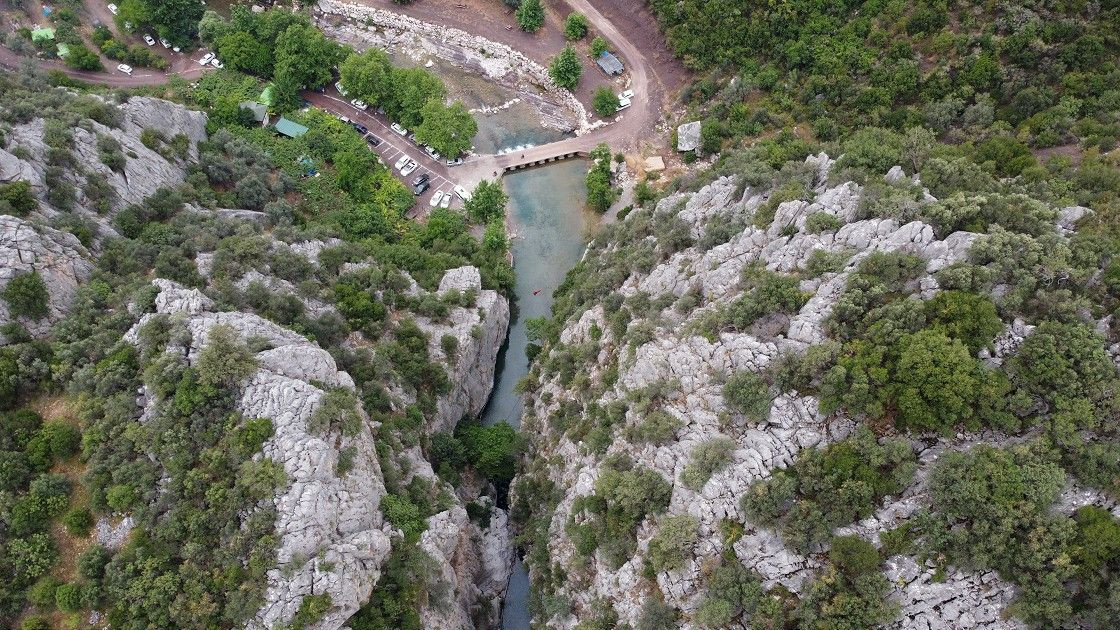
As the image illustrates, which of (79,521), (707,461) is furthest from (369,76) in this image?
(707,461)

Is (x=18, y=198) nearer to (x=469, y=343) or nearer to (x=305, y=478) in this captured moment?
(x=305, y=478)

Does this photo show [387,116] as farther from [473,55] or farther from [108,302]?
[108,302]

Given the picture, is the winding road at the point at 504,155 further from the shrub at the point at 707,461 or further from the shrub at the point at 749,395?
the shrub at the point at 707,461

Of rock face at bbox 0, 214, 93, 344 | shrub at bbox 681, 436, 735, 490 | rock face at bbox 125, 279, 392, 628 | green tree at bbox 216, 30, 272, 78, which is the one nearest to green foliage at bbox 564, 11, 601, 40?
green tree at bbox 216, 30, 272, 78

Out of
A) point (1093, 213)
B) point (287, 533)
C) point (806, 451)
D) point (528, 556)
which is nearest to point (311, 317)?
point (287, 533)

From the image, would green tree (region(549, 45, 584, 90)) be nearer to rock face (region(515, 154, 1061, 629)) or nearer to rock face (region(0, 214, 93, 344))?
rock face (region(515, 154, 1061, 629))
